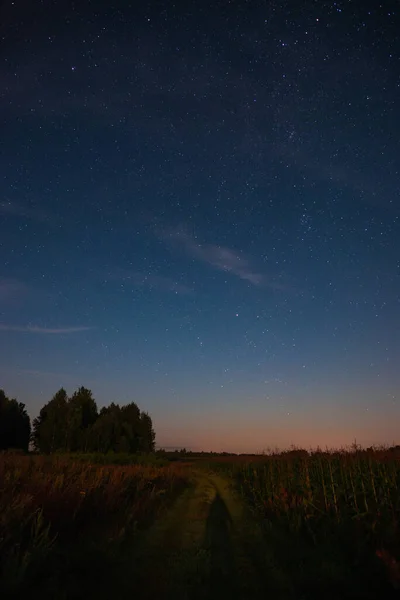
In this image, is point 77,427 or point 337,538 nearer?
point 337,538

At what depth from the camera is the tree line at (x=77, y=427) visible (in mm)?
60625

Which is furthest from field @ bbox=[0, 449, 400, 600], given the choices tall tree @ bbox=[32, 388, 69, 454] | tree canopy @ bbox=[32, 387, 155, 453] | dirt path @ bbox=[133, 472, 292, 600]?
tall tree @ bbox=[32, 388, 69, 454]

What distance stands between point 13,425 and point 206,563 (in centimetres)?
6619

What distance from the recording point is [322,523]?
373 inches

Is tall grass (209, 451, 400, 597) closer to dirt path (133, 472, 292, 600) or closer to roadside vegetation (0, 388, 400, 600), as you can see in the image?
roadside vegetation (0, 388, 400, 600)

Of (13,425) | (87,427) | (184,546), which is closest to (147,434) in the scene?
(87,427)

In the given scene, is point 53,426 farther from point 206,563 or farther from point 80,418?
point 206,563

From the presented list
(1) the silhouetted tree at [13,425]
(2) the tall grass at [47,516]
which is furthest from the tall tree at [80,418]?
(2) the tall grass at [47,516]

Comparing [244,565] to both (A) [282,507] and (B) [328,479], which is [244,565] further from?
(B) [328,479]

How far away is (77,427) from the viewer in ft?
206

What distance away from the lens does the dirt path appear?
582 centimetres

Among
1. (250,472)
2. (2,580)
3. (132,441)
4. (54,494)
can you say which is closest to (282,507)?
(54,494)

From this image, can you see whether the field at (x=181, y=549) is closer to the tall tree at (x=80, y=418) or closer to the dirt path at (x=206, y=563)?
the dirt path at (x=206, y=563)

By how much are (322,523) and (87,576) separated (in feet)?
19.8
